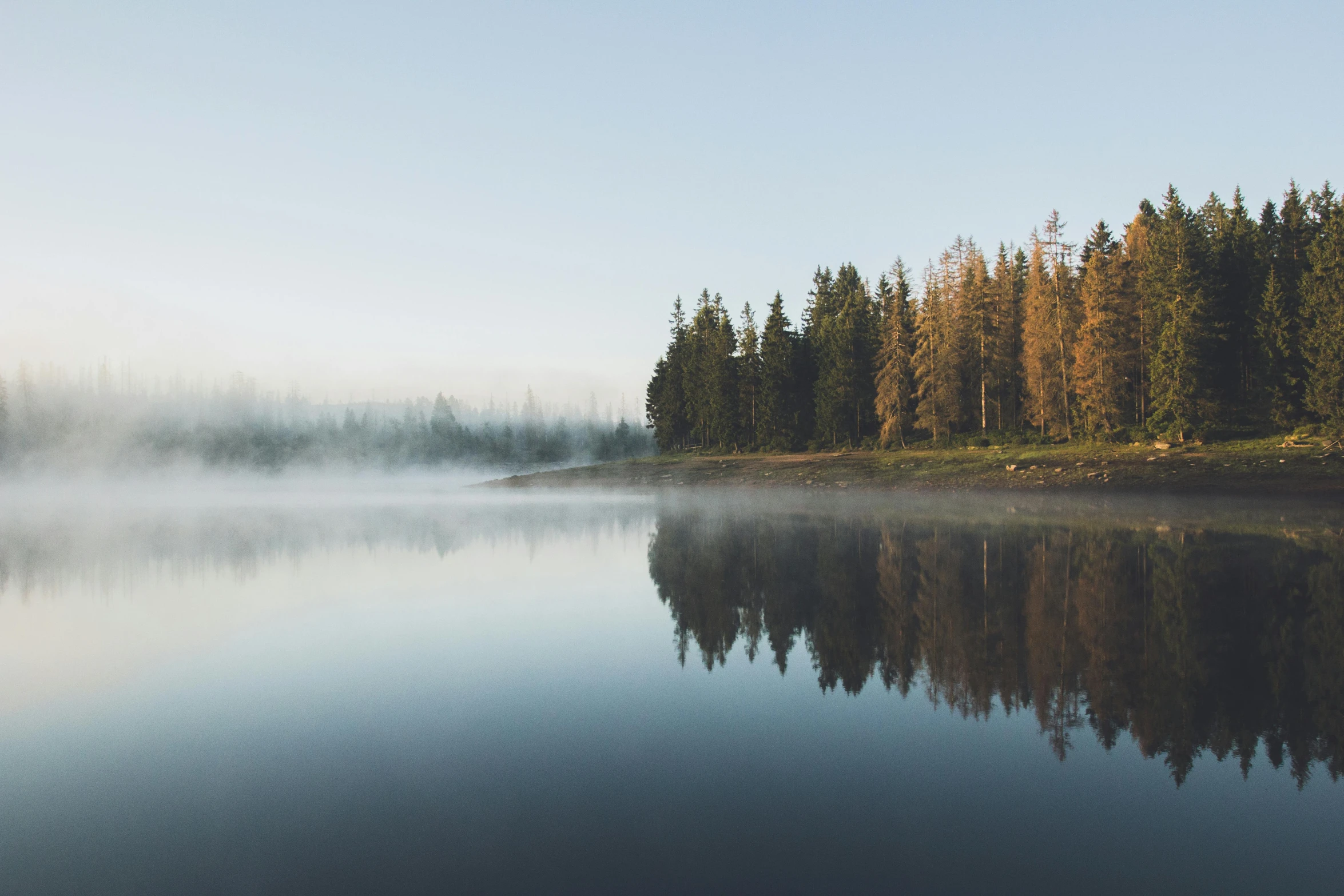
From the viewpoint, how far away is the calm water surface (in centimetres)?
505

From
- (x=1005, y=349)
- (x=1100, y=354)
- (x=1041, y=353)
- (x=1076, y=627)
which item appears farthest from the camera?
(x=1005, y=349)

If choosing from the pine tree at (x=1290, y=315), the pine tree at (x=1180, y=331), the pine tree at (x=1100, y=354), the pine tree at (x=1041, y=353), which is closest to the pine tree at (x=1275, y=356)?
the pine tree at (x=1290, y=315)

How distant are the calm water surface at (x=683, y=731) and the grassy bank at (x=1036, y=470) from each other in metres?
20.4

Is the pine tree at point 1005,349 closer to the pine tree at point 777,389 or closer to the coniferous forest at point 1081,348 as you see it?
the coniferous forest at point 1081,348

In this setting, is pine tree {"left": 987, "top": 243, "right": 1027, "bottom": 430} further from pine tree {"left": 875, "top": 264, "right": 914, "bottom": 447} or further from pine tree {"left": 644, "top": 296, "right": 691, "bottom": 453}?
pine tree {"left": 644, "top": 296, "right": 691, "bottom": 453}

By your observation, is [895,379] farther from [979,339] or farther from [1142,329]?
[1142,329]

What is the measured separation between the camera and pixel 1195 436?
4275cm

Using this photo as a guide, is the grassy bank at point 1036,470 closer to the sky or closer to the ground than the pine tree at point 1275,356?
closer to the ground

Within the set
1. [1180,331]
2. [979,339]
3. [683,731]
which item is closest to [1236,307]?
[1180,331]

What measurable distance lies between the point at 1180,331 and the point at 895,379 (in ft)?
65.6

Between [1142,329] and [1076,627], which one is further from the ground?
[1142,329]

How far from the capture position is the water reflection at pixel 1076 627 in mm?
7426

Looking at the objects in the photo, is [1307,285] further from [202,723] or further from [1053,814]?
[202,723]

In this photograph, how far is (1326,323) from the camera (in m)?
40.3
